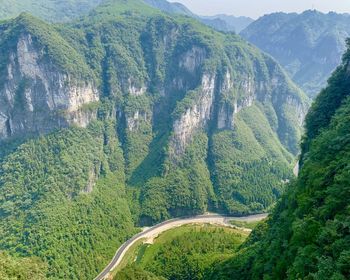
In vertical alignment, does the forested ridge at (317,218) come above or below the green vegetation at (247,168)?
above

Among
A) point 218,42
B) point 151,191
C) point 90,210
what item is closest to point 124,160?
point 151,191

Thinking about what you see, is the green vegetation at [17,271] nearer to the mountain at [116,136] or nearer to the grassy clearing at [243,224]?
the mountain at [116,136]

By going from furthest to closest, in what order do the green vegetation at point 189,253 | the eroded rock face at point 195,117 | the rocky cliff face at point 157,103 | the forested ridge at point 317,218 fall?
1. the eroded rock face at point 195,117
2. the rocky cliff face at point 157,103
3. the green vegetation at point 189,253
4. the forested ridge at point 317,218

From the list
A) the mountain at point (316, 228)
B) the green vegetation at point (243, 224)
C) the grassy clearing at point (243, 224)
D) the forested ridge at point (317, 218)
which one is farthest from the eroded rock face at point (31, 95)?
the mountain at point (316, 228)

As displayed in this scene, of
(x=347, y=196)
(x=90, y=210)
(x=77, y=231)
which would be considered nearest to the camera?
(x=347, y=196)

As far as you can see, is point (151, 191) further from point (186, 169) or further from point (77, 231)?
point (77, 231)

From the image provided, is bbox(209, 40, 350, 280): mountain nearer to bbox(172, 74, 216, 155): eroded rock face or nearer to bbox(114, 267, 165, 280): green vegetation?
bbox(114, 267, 165, 280): green vegetation

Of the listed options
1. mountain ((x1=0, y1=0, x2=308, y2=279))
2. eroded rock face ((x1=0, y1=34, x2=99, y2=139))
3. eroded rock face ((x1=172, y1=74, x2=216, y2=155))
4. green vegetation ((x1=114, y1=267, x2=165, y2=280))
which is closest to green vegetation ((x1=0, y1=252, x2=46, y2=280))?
green vegetation ((x1=114, y1=267, x2=165, y2=280))
